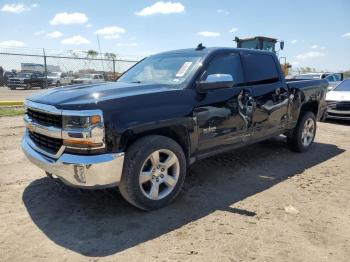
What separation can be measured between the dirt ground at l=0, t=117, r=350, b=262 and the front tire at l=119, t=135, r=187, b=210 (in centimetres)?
17

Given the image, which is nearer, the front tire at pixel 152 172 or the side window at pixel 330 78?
the front tire at pixel 152 172

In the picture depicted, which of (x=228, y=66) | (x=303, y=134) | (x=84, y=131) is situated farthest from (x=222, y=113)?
(x=303, y=134)

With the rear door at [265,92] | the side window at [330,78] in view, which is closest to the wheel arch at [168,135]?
the rear door at [265,92]

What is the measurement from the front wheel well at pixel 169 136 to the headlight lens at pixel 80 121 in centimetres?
32

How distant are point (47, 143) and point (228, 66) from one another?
8.39 feet

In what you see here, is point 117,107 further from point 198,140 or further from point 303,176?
point 303,176

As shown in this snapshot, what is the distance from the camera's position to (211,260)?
9.37 feet

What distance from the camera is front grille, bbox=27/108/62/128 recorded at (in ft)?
11.1

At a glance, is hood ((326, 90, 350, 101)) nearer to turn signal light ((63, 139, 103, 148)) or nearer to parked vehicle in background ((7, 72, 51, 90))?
turn signal light ((63, 139, 103, 148))

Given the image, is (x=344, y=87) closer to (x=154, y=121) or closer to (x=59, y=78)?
(x=154, y=121)

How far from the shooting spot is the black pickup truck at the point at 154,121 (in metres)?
3.25

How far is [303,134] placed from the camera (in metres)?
6.42

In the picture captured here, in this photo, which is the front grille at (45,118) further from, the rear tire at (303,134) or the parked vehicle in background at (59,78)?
the parked vehicle in background at (59,78)

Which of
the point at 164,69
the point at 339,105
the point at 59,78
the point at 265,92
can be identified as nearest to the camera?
the point at 164,69
